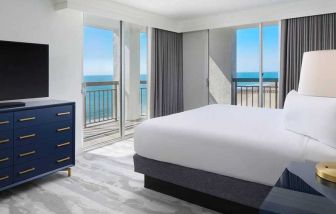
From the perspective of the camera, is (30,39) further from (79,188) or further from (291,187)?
(291,187)

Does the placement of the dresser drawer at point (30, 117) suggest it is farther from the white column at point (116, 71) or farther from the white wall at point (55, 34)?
the white column at point (116, 71)

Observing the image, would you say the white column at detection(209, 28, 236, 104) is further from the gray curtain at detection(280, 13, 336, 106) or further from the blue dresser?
the blue dresser

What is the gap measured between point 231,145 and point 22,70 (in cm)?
236

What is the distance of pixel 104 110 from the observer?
612 centimetres

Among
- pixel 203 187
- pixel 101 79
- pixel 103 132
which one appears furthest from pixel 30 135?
pixel 101 79

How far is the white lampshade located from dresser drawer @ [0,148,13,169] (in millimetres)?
2613

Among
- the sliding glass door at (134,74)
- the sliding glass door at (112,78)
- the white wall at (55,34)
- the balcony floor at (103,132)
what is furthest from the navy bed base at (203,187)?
the sliding glass door at (134,74)

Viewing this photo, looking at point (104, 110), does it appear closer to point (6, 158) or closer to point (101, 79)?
point (101, 79)

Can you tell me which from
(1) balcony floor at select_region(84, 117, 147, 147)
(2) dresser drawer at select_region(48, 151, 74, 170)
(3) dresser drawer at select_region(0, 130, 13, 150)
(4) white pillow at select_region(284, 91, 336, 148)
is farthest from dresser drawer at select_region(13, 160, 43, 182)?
(4) white pillow at select_region(284, 91, 336, 148)

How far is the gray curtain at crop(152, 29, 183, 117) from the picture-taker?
18.1ft

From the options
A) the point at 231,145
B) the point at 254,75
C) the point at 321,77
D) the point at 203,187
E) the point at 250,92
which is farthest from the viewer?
the point at 250,92

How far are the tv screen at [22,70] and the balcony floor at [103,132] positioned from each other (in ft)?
5.54

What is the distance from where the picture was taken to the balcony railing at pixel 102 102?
18.9 feet

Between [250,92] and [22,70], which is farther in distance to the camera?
[250,92]
